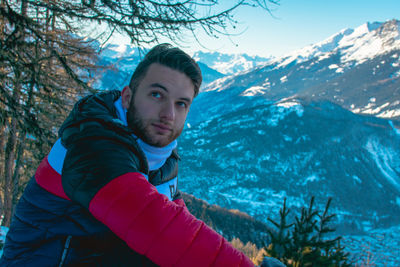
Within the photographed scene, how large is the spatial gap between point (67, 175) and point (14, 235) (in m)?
0.62

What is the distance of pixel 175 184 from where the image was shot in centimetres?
189

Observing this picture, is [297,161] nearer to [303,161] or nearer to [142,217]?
[303,161]

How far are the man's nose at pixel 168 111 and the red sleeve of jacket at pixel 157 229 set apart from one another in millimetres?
535

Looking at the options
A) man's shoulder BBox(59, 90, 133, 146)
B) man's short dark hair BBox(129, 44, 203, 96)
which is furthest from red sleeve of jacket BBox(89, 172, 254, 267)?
man's short dark hair BBox(129, 44, 203, 96)

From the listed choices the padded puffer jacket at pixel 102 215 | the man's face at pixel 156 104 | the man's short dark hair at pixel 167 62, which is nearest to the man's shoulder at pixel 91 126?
the padded puffer jacket at pixel 102 215

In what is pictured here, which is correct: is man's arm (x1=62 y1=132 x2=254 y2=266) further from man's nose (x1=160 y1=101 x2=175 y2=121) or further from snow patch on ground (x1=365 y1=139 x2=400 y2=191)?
snow patch on ground (x1=365 y1=139 x2=400 y2=191)

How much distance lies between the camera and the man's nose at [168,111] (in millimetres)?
1349

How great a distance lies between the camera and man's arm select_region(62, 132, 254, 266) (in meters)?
0.84

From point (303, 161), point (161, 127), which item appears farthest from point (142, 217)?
point (303, 161)

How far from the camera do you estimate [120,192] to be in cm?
88

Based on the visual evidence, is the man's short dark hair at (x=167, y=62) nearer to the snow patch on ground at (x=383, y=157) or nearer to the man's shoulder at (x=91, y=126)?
the man's shoulder at (x=91, y=126)

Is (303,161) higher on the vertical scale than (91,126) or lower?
higher

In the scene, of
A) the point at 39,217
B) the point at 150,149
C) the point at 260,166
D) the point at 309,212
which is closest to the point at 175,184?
the point at 150,149

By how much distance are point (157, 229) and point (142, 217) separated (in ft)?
0.23
